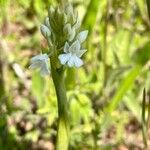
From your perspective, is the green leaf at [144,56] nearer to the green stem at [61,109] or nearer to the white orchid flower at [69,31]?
the green stem at [61,109]

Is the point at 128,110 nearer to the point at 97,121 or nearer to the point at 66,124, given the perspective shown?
the point at 97,121

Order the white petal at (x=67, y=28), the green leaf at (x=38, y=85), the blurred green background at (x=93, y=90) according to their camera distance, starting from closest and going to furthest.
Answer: the white petal at (x=67, y=28), the blurred green background at (x=93, y=90), the green leaf at (x=38, y=85)

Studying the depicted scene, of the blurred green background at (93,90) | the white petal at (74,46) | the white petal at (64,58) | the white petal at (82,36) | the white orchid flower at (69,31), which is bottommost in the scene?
the blurred green background at (93,90)

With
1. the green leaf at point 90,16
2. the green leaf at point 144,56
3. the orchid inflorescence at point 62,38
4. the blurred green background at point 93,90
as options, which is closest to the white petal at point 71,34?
the orchid inflorescence at point 62,38

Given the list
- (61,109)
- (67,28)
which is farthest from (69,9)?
(61,109)

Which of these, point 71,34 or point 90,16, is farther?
point 90,16

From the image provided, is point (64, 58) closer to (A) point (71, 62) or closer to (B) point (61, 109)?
(A) point (71, 62)

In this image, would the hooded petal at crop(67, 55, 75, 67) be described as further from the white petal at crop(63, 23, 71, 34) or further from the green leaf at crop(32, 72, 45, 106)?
the green leaf at crop(32, 72, 45, 106)
